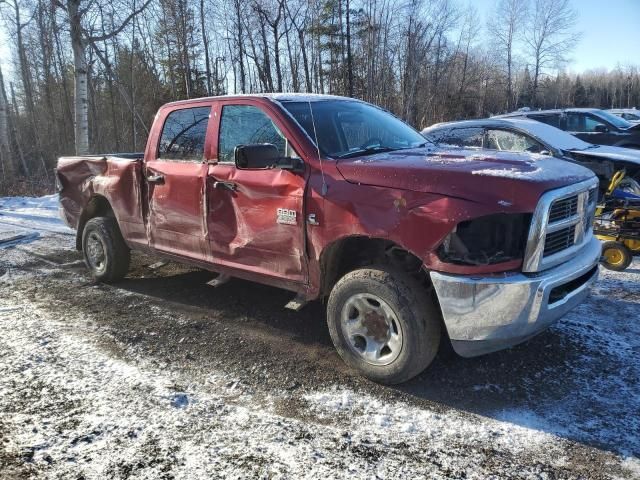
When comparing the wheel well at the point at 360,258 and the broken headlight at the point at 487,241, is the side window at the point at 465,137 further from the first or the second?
the broken headlight at the point at 487,241

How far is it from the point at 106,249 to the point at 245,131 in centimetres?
252

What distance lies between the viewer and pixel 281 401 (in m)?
3.29

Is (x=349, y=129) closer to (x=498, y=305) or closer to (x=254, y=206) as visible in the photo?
(x=254, y=206)

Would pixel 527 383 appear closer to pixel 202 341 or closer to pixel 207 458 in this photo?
pixel 207 458

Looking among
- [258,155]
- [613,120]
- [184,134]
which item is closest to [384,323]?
[258,155]

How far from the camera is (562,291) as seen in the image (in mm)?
3225

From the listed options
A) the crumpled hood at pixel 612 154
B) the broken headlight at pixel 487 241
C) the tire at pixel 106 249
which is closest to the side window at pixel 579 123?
the crumpled hood at pixel 612 154

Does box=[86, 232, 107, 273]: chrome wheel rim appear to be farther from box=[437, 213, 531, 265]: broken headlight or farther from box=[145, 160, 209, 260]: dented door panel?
box=[437, 213, 531, 265]: broken headlight

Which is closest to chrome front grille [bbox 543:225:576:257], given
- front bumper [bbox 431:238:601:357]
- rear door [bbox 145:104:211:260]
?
front bumper [bbox 431:238:601:357]

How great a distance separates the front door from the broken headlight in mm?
1195

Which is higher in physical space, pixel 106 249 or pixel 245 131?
pixel 245 131

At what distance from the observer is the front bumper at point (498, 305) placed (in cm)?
294

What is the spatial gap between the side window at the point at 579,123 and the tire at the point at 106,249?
10.9 metres

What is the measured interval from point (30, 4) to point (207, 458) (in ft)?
88.8
